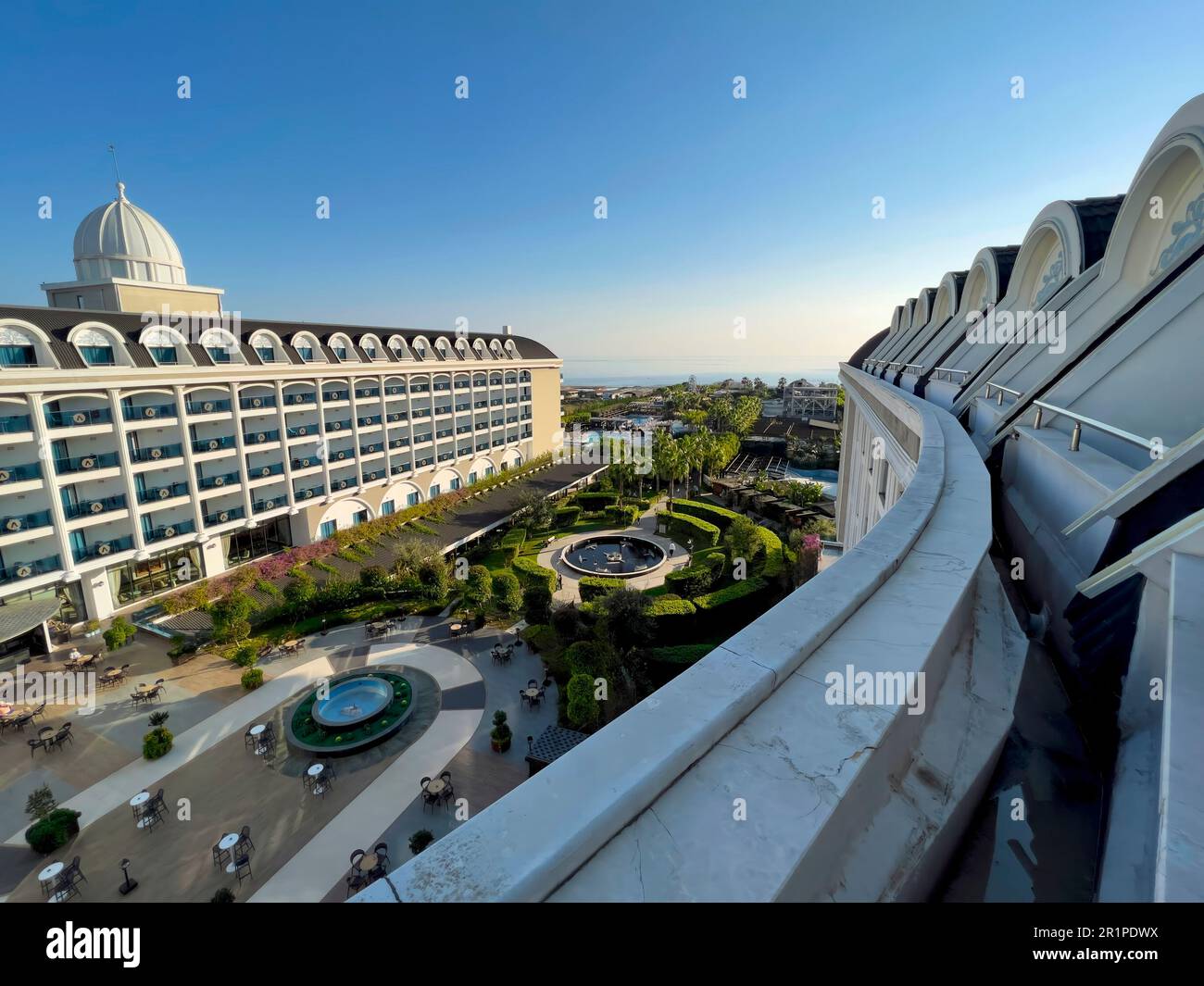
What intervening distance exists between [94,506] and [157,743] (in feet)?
40.6

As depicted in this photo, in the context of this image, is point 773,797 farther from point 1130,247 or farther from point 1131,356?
point 1130,247

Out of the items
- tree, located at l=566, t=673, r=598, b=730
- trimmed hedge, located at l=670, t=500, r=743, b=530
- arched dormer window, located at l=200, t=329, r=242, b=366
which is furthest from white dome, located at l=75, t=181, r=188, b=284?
trimmed hedge, located at l=670, t=500, r=743, b=530

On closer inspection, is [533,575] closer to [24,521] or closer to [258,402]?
[258,402]

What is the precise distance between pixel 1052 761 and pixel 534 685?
15869 millimetres

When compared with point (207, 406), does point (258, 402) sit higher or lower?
higher

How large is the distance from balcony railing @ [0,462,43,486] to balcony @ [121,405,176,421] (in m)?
3.44

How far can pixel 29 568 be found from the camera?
65.7ft

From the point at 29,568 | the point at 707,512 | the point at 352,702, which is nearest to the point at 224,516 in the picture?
the point at 29,568

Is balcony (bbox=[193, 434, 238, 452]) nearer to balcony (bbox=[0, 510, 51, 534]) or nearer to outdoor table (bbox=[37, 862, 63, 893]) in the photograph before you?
balcony (bbox=[0, 510, 51, 534])

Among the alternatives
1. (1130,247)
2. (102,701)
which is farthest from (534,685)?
(1130,247)

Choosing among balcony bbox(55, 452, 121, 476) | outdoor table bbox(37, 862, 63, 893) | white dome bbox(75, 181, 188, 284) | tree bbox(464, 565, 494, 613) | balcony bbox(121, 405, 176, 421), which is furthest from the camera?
white dome bbox(75, 181, 188, 284)

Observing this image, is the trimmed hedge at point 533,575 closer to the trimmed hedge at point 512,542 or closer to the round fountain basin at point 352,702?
the trimmed hedge at point 512,542

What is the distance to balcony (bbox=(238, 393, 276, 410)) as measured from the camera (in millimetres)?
27773

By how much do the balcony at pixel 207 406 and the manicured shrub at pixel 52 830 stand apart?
17690 millimetres
